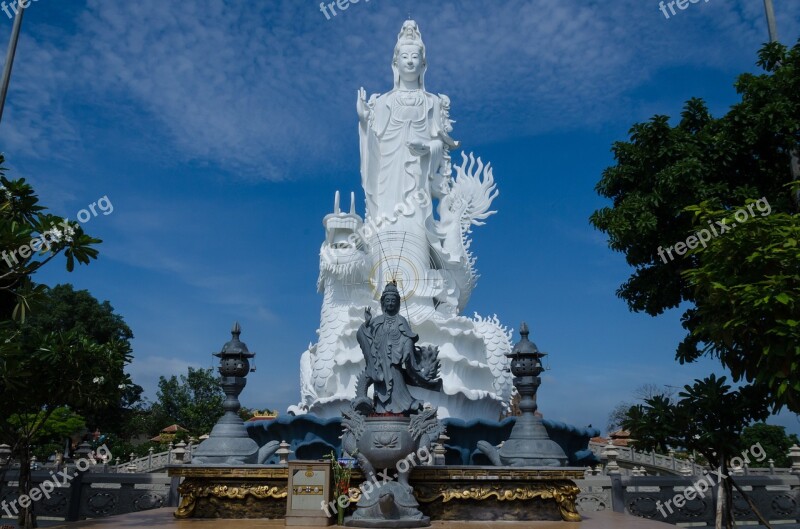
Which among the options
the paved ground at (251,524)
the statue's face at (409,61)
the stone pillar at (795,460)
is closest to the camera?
the paved ground at (251,524)

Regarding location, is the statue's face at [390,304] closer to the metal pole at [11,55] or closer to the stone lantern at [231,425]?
the stone lantern at [231,425]

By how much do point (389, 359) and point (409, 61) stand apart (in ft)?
43.9

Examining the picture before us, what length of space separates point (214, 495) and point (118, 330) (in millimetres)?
29153

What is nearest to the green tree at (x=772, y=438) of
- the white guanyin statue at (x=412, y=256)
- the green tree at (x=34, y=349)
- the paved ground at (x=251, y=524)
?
the white guanyin statue at (x=412, y=256)

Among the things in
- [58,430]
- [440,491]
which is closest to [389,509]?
[440,491]

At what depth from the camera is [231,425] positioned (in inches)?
316

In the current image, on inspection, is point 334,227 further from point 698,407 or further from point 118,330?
point 118,330

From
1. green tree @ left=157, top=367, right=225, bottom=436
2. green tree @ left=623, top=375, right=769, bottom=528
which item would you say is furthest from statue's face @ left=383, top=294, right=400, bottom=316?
green tree @ left=157, top=367, right=225, bottom=436

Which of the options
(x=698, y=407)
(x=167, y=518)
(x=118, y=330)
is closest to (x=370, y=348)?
(x=167, y=518)

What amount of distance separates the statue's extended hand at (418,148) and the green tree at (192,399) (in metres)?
19.0

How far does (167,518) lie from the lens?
25.2ft

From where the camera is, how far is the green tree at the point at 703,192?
23.8 ft

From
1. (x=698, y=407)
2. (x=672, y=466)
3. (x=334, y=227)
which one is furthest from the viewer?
(x=672, y=466)

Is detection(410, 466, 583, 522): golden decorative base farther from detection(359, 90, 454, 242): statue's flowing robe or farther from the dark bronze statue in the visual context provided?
detection(359, 90, 454, 242): statue's flowing robe
